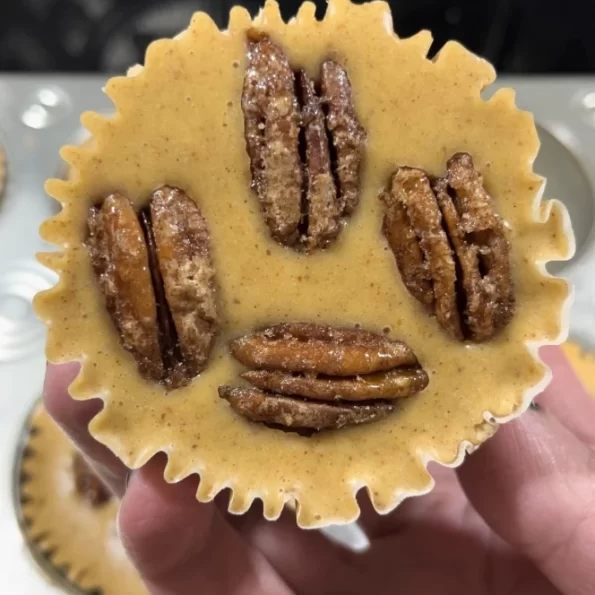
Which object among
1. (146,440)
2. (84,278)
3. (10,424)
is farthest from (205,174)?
(10,424)

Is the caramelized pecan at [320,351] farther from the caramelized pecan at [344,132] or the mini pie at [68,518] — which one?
the mini pie at [68,518]

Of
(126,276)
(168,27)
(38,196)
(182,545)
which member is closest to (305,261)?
(126,276)

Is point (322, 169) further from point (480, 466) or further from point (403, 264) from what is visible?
point (480, 466)

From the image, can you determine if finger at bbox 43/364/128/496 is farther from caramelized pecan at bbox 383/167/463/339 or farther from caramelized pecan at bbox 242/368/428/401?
caramelized pecan at bbox 383/167/463/339

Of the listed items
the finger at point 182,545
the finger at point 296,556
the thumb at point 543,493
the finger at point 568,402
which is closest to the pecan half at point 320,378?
the finger at point 182,545

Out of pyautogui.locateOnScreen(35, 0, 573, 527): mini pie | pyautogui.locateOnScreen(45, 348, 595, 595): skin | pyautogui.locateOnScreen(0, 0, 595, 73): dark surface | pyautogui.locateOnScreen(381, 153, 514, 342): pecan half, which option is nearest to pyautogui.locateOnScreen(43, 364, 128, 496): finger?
pyautogui.locateOnScreen(45, 348, 595, 595): skin

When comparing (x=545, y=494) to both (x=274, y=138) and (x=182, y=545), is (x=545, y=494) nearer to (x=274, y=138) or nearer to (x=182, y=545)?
(x=182, y=545)

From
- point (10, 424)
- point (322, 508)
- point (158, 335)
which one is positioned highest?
point (158, 335)
